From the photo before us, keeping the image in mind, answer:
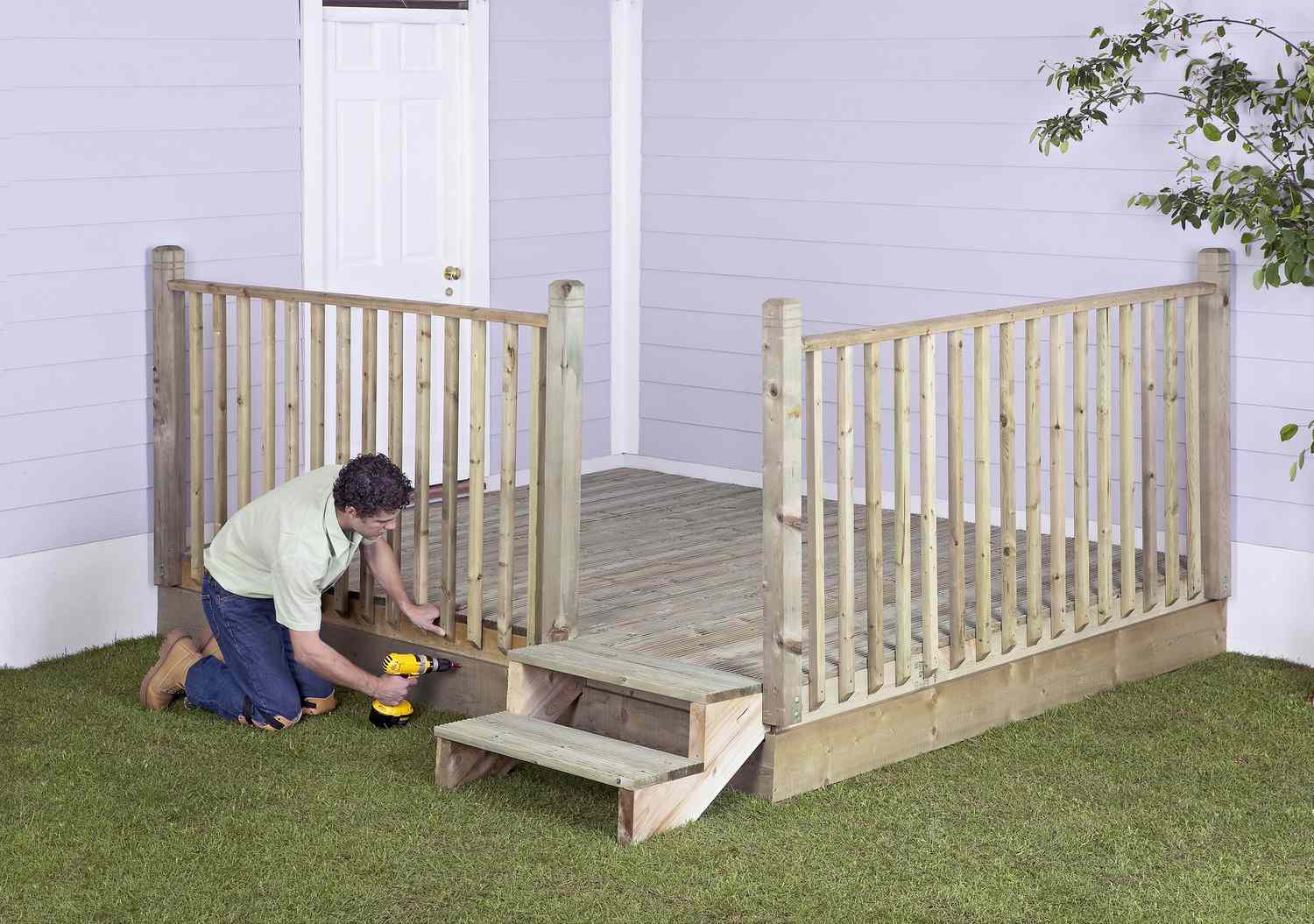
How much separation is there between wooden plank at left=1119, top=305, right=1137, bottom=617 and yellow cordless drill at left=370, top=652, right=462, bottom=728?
2013 mm

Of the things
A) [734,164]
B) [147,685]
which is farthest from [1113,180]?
[147,685]

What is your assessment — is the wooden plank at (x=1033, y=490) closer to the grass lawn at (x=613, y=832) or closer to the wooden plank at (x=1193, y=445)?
the grass lawn at (x=613, y=832)

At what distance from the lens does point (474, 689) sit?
500 cm

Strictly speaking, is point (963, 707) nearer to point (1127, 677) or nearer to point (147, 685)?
point (1127, 677)

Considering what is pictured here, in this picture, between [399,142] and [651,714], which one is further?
[399,142]

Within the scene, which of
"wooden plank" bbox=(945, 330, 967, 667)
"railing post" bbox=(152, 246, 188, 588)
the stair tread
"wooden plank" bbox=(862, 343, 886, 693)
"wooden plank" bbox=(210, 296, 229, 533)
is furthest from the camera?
"railing post" bbox=(152, 246, 188, 588)

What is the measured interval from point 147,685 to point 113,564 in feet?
2.55

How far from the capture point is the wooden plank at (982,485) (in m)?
4.67

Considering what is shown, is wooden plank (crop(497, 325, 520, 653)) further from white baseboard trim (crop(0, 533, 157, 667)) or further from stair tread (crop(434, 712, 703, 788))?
white baseboard trim (crop(0, 533, 157, 667))

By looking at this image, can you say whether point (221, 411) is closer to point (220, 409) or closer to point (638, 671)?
point (220, 409)

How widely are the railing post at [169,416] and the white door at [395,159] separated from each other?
28.0 inches

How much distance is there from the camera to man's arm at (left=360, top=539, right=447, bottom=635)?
16.4ft

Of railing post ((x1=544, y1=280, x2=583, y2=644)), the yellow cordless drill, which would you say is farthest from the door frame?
railing post ((x1=544, y1=280, x2=583, y2=644))

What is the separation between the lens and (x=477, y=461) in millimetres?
4801
